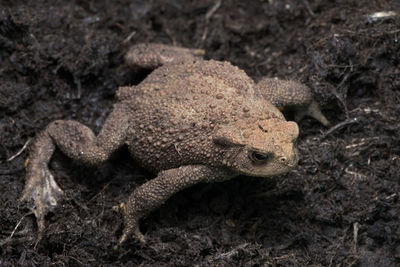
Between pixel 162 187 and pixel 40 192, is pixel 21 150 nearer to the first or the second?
pixel 40 192

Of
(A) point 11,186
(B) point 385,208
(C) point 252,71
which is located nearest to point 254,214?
(B) point 385,208

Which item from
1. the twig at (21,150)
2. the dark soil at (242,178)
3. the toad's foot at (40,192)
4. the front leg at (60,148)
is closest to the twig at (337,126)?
the dark soil at (242,178)

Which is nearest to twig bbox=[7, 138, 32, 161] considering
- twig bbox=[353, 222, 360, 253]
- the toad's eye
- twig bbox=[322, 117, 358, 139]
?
the toad's eye

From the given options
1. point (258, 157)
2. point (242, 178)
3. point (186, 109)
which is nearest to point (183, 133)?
point (186, 109)

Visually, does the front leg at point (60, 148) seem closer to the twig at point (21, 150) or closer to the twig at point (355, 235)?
the twig at point (21, 150)

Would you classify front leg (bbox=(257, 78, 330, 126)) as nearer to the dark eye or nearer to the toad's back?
the toad's back
